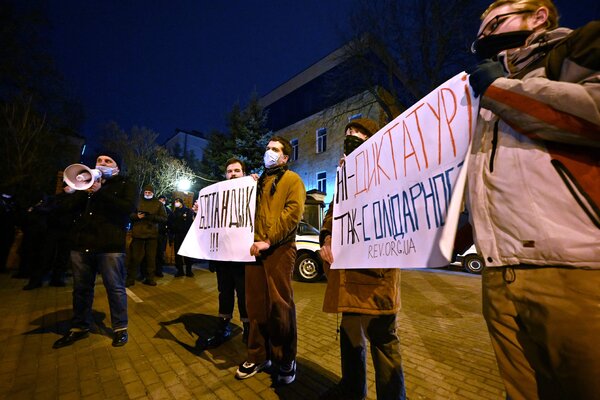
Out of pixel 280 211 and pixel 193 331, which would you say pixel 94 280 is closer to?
pixel 193 331

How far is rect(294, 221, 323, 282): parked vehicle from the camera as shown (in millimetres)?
7449

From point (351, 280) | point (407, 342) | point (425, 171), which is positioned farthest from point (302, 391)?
point (425, 171)

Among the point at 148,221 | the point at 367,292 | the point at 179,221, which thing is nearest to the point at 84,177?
the point at 367,292

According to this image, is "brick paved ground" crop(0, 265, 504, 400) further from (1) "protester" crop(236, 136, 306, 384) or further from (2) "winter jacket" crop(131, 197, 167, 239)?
(2) "winter jacket" crop(131, 197, 167, 239)

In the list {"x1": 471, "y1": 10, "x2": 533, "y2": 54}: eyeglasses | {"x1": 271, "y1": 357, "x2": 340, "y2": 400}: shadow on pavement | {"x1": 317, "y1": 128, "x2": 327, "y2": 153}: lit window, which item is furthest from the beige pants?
{"x1": 317, "y1": 128, "x2": 327, "y2": 153}: lit window

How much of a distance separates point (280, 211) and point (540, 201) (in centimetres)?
200

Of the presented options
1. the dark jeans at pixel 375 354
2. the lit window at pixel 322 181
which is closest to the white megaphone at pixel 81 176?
the dark jeans at pixel 375 354

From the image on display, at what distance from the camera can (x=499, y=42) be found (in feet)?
4.02

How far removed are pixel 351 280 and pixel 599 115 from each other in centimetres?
151

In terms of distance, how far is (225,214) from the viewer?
3207mm


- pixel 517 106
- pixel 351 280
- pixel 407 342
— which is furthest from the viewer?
pixel 407 342

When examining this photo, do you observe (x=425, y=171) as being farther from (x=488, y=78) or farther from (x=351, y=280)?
(x=351, y=280)

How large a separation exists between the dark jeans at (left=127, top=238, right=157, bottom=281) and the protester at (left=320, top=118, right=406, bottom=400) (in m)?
5.92

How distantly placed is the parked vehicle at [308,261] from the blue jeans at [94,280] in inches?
185
